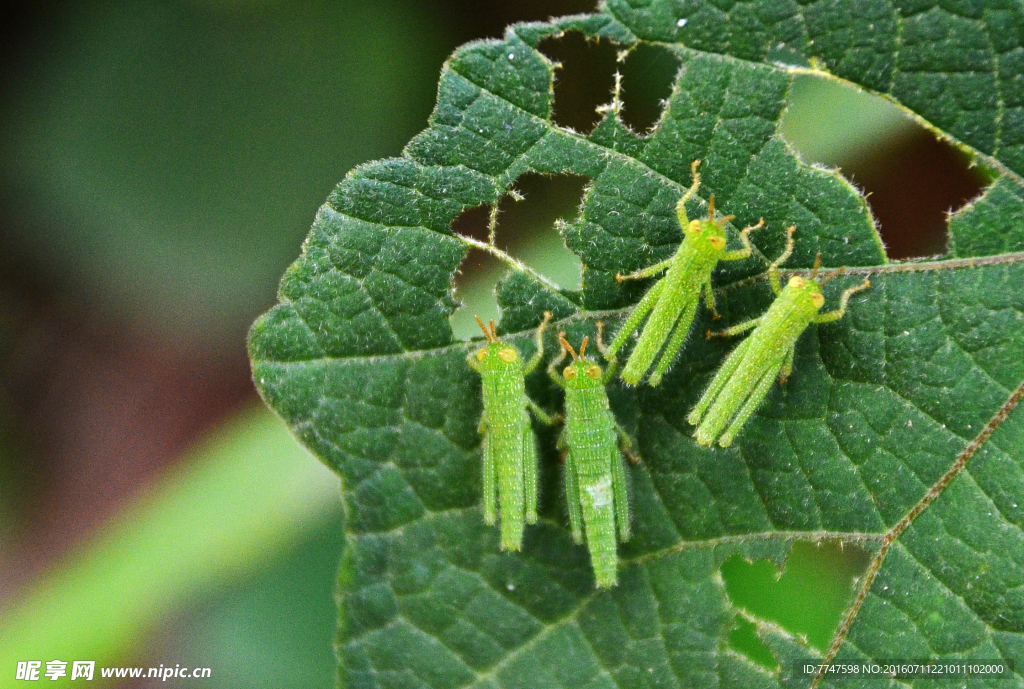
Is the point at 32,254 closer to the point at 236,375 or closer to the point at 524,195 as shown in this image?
the point at 236,375

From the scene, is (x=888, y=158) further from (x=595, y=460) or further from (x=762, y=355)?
(x=595, y=460)

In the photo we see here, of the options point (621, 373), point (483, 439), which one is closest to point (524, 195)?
point (621, 373)

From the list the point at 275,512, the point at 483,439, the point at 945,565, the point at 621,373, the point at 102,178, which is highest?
the point at 102,178

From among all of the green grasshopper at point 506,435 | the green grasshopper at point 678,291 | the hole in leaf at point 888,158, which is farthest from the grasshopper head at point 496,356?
the hole in leaf at point 888,158

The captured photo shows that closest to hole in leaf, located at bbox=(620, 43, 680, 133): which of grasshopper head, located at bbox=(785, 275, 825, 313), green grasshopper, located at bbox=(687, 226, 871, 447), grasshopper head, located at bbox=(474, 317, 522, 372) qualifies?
green grasshopper, located at bbox=(687, 226, 871, 447)

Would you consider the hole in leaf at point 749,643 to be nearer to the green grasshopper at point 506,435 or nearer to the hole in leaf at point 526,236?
the green grasshopper at point 506,435

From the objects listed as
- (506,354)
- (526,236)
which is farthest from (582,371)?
(526,236)

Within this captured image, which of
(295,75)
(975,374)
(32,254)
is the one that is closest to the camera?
(975,374)
